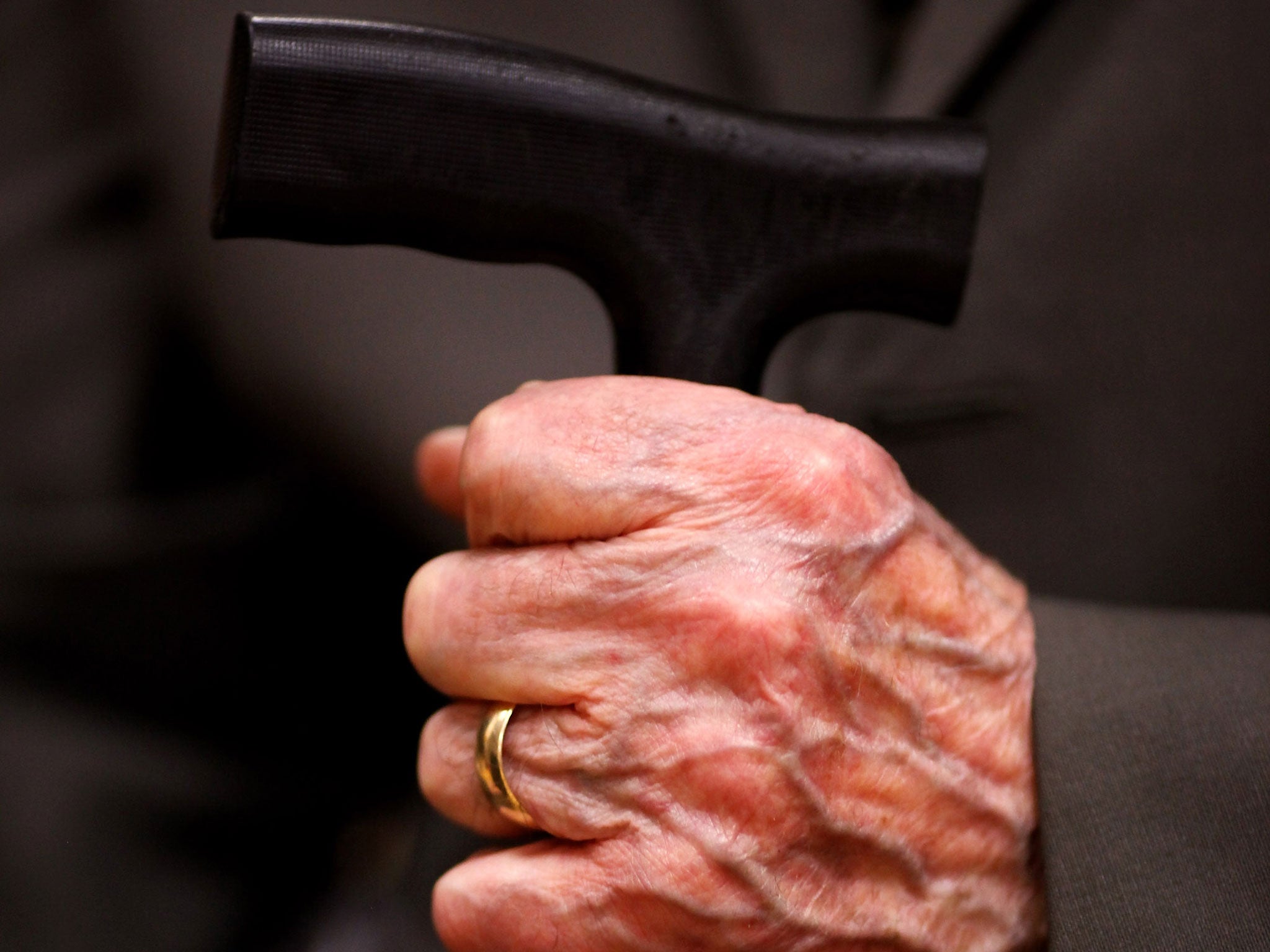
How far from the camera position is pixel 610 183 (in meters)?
0.46

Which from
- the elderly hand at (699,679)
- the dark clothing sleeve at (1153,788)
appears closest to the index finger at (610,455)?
the elderly hand at (699,679)

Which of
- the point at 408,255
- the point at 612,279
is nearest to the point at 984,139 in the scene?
the point at 612,279

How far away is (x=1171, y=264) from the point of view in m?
0.71

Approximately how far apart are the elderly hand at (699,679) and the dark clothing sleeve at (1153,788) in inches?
1.9

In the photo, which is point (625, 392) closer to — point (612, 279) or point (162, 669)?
point (612, 279)

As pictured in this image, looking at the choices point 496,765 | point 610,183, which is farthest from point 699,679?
point 610,183

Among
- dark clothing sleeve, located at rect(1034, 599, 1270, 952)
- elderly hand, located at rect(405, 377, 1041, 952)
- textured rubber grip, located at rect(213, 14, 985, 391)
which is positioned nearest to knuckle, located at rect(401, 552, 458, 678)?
elderly hand, located at rect(405, 377, 1041, 952)

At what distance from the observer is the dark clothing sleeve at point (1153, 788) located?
0.44 m

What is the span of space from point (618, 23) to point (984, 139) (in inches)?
15.0

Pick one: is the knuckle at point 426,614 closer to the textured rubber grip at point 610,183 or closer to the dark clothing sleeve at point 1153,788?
the textured rubber grip at point 610,183

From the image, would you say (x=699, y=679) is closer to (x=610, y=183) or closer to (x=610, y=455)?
(x=610, y=455)

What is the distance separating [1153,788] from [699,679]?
9.9 inches

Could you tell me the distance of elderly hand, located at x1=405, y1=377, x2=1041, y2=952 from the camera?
1.40 ft

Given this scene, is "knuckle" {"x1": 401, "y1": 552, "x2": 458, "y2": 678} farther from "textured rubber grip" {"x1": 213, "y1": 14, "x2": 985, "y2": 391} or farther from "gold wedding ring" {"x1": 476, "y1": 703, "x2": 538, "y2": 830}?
"textured rubber grip" {"x1": 213, "y1": 14, "x2": 985, "y2": 391}
